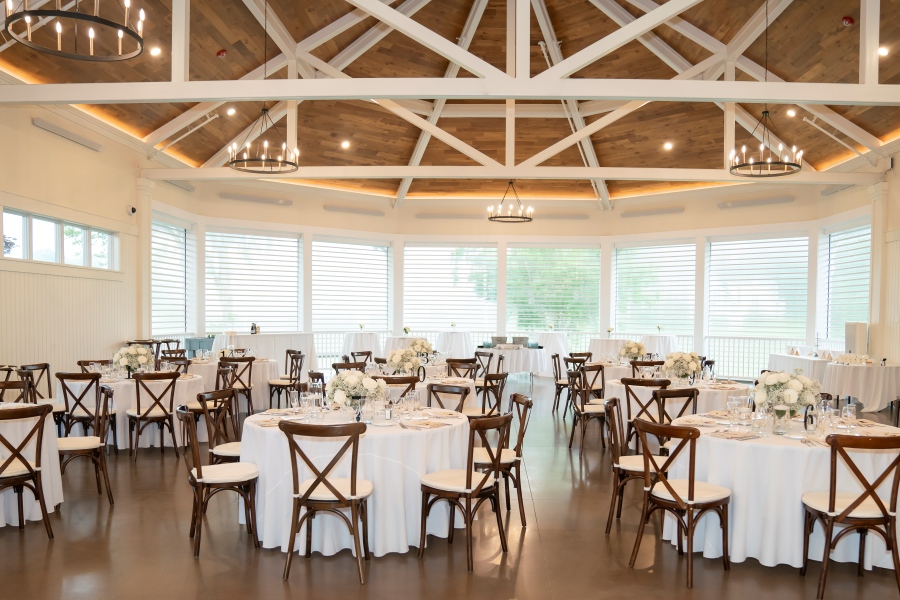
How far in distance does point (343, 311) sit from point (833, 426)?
1202 cm

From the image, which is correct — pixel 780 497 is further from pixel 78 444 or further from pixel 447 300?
pixel 447 300

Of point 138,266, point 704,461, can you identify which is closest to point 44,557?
point 704,461

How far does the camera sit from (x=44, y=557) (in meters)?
4.34

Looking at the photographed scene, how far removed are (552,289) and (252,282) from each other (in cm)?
681

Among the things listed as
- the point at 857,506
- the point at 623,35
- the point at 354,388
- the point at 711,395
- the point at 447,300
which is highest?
the point at 623,35

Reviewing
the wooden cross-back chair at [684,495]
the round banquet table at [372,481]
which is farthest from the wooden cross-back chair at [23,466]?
the wooden cross-back chair at [684,495]

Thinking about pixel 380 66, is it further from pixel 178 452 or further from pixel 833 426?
pixel 833 426

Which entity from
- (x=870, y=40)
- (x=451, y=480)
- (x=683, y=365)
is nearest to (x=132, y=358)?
(x=451, y=480)

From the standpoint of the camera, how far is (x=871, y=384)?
33.8 feet

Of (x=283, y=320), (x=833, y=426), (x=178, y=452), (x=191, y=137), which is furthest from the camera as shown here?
(x=283, y=320)

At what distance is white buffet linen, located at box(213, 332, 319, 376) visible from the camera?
12297mm

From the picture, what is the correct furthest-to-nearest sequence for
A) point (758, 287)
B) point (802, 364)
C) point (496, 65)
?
1. point (758, 287)
2. point (496, 65)
3. point (802, 364)

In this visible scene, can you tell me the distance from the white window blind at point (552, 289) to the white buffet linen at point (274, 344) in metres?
4.67

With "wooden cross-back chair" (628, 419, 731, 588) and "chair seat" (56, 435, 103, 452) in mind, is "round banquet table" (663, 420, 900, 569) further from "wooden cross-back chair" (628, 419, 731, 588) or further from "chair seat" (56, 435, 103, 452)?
"chair seat" (56, 435, 103, 452)
